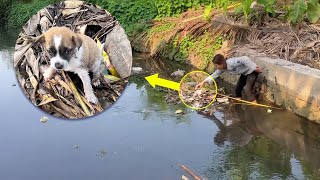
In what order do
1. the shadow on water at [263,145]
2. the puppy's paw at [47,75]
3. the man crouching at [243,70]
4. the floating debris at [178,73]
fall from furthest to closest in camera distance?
1. the floating debris at [178,73]
2. the man crouching at [243,70]
3. the shadow on water at [263,145]
4. the puppy's paw at [47,75]

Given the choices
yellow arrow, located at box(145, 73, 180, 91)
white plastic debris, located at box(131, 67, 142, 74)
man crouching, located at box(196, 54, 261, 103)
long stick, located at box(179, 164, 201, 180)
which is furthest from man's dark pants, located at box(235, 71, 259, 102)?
white plastic debris, located at box(131, 67, 142, 74)

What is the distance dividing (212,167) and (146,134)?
51.5 inches

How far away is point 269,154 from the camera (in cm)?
551

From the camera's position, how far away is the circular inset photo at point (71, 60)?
331cm

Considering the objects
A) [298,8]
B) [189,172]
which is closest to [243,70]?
[298,8]

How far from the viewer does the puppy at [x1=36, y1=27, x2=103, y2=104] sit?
10.6 feet

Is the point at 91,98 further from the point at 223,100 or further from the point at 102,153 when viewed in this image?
the point at 223,100

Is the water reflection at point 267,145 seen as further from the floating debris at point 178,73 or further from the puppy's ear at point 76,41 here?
the floating debris at point 178,73

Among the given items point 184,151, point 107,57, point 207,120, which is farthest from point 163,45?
point 107,57

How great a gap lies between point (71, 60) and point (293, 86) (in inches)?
175

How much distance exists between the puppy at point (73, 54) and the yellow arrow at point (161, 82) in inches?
186

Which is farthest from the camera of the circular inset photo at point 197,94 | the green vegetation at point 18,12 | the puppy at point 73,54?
the green vegetation at point 18,12

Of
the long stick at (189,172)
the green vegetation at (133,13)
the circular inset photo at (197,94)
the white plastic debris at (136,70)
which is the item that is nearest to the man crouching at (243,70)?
the circular inset photo at (197,94)

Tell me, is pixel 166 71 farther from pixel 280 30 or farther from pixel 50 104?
pixel 50 104
